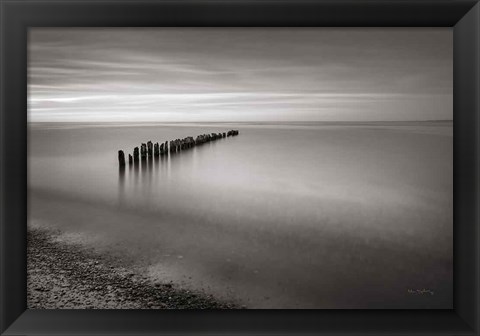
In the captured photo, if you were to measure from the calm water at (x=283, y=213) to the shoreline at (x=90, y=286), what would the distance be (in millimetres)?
50

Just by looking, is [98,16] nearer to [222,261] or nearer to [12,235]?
[12,235]

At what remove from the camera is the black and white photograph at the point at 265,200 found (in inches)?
59.6

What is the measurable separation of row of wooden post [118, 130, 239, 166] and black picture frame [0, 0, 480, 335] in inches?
26.4

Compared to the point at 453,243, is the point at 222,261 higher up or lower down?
lower down

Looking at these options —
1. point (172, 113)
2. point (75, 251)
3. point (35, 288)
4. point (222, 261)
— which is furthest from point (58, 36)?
point (222, 261)

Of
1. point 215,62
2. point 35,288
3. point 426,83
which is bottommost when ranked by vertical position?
point 35,288

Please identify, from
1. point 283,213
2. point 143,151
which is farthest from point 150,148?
point 283,213

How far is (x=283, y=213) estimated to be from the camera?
1.82 metres

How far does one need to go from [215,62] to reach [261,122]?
370 millimetres

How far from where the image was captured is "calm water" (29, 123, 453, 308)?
1.52 meters

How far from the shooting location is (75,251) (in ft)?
5.34
